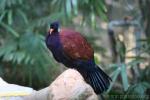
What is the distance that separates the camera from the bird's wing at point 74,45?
2938 mm

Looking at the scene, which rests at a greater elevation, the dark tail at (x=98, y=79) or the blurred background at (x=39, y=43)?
the dark tail at (x=98, y=79)

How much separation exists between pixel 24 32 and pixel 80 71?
2.18 metres

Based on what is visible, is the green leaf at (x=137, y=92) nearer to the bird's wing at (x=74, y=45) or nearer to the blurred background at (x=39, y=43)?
the blurred background at (x=39, y=43)

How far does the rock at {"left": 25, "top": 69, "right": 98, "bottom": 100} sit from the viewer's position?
262 cm

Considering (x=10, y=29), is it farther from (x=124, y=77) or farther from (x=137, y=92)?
(x=137, y=92)

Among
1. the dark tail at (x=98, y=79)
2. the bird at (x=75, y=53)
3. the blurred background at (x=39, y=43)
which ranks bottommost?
the blurred background at (x=39, y=43)

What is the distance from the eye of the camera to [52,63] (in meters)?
4.84

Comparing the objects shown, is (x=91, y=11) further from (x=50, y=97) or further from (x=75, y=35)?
(x=50, y=97)

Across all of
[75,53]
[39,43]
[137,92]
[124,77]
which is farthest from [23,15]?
[75,53]

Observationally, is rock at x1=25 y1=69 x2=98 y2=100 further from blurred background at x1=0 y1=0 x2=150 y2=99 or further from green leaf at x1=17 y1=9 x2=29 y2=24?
green leaf at x1=17 y1=9 x2=29 y2=24

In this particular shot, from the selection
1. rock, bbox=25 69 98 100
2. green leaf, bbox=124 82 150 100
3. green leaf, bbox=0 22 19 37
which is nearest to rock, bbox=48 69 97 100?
rock, bbox=25 69 98 100

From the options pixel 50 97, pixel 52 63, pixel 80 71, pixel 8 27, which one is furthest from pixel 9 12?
pixel 50 97

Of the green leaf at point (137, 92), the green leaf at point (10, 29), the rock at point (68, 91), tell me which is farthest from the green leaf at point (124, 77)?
the rock at point (68, 91)

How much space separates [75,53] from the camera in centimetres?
299
